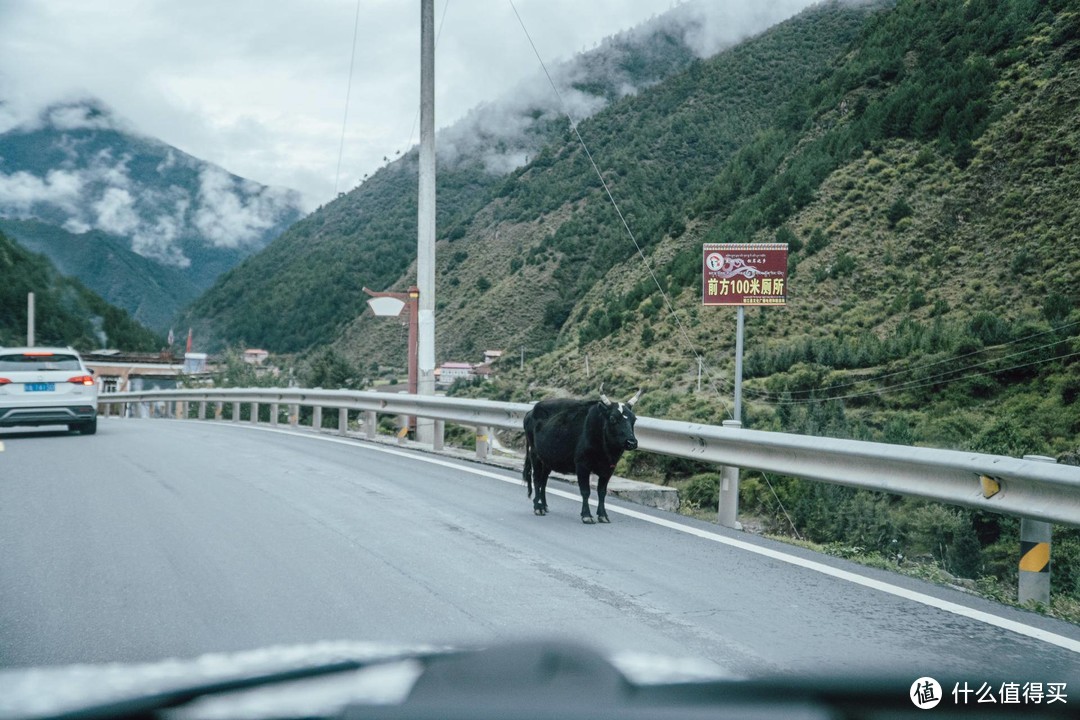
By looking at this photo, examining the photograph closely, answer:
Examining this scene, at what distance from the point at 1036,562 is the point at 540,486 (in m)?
4.17

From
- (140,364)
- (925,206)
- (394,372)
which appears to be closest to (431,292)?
(925,206)

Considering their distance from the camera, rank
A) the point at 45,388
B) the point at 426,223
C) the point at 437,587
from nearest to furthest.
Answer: the point at 437,587 < the point at 45,388 < the point at 426,223

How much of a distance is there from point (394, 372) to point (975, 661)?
248 feet

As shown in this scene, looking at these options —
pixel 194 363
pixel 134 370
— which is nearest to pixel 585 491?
pixel 134 370

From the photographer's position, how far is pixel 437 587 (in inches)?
219

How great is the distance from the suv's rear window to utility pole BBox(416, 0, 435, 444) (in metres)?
6.40

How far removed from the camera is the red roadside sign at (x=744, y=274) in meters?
21.2

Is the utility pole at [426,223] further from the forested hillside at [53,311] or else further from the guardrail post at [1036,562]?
the forested hillside at [53,311]

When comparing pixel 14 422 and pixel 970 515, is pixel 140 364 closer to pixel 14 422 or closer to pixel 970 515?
pixel 14 422

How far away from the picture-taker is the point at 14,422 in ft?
55.8

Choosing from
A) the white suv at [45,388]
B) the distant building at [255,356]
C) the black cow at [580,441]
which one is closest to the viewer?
the black cow at [580,441]

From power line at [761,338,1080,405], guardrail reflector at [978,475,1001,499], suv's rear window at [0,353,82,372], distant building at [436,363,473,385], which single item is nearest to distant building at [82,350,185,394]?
distant building at [436,363,473,385]

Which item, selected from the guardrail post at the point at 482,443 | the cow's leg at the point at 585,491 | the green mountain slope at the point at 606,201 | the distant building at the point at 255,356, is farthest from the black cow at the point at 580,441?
the distant building at the point at 255,356

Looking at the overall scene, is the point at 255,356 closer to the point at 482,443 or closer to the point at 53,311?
the point at 53,311
